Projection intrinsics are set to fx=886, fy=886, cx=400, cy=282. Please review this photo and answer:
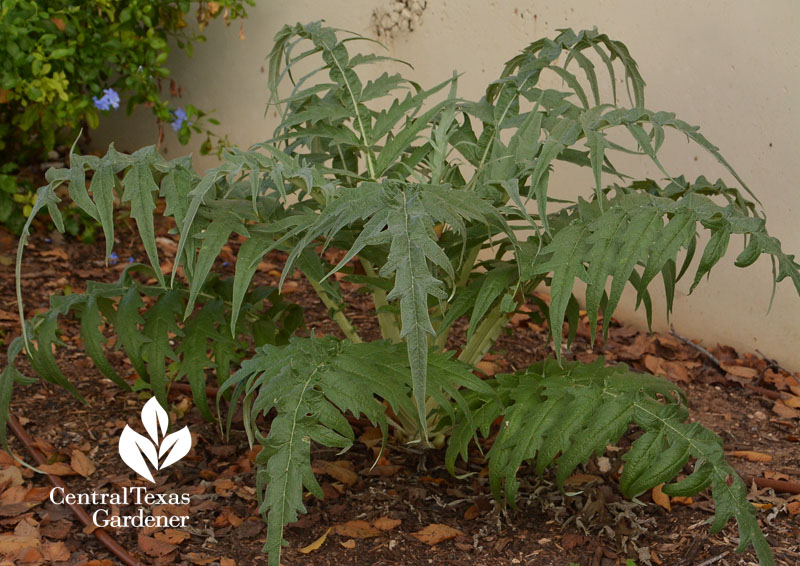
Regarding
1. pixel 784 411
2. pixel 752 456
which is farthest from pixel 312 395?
pixel 784 411

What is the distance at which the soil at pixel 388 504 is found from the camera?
6.09 feet

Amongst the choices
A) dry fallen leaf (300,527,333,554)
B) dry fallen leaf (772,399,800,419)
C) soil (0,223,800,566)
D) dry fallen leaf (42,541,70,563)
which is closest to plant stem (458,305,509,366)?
soil (0,223,800,566)

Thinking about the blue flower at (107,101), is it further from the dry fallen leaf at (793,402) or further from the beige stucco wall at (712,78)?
the dry fallen leaf at (793,402)

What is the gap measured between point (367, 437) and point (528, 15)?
1594 mm

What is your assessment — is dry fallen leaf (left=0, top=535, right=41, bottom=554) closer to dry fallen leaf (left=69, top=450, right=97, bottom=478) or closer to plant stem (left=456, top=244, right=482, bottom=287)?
dry fallen leaf (left=69, top=450, right=97, bottom=478)

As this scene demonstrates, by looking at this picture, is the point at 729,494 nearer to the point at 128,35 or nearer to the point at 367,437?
the point at 367,437

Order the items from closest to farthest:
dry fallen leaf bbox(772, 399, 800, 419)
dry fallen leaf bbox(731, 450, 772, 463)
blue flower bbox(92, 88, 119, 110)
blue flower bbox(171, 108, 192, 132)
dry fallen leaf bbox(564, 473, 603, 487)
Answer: dry fallen leaf bbox(564, 473, 603, 487) < dry fallen leaf bbox(731, 450, 772, 463) < dry fallen leaf bbox(772, 399, 800, 419) < blue flower bbox(92, 88, 119, 110) < blue flower bbox(171, 108, 192, 132)

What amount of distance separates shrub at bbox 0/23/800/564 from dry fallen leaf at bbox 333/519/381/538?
11.2 inches

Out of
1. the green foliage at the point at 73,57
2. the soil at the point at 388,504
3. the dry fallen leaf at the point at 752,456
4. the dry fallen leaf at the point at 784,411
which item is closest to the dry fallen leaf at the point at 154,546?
the soil at the point at 388,504

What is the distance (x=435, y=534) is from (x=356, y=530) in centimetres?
17

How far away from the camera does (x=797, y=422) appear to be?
248 centimetres

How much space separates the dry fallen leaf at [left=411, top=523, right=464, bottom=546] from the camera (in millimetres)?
1890

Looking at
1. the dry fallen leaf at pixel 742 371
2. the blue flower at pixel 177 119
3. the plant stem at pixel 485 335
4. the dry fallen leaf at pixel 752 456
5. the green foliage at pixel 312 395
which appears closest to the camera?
the green foliage at pixel 312 395

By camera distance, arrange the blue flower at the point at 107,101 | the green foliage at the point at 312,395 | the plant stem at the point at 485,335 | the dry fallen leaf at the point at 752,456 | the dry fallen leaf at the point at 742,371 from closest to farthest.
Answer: the green foliage at the point at 312,395
the plant stem at the point at 485,335
the dry fallen leaf at the point at 752,456
the dry fallen leaf at the point at 742,371
the blue flower at the point at 107,101
